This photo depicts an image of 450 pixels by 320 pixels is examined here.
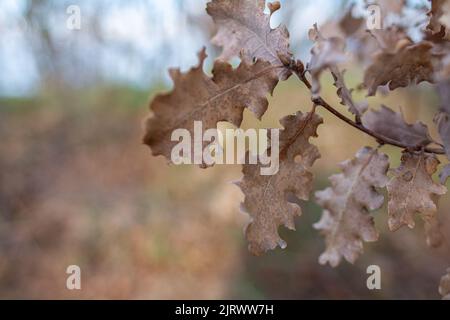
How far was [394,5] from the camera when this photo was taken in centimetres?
109

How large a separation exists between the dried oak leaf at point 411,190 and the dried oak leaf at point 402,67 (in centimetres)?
13

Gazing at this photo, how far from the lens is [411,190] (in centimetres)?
76

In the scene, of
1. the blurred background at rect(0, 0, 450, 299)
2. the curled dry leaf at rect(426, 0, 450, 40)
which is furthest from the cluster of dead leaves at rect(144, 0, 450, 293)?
the blurred background at rect(0, 0, 450, 299)

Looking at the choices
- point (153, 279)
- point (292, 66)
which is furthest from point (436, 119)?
point (153, 279)

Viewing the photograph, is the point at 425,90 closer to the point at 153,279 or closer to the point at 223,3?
the point at 153,279

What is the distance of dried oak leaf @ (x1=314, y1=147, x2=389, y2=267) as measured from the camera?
2.43 ft

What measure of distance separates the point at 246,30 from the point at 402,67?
0.24 m

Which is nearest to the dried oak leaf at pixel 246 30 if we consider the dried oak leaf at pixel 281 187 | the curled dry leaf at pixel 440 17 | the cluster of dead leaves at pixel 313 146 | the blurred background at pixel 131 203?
the cluster of dead leaves at pixel 313 146

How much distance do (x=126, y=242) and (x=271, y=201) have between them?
321 centimetres

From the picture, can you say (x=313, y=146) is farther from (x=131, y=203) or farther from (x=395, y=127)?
(x=131, y=203)

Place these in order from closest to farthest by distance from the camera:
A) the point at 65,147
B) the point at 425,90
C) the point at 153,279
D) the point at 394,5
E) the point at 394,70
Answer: the point at 394,70
the point at 394,5
the point at 153,279
the point at 425,90
the point at 65,147

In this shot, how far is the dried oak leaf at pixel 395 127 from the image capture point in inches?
30.9

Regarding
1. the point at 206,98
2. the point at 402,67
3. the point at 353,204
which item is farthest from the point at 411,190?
the point at 206,98

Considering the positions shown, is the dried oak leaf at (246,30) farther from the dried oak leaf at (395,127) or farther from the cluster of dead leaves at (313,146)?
the dried oak leaf at (395,127)
